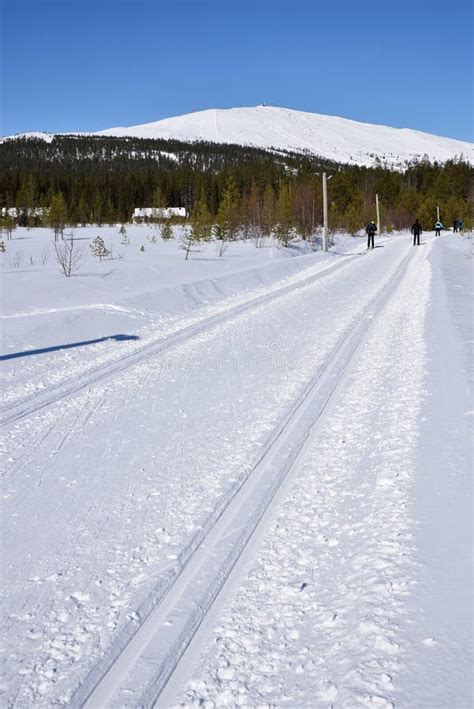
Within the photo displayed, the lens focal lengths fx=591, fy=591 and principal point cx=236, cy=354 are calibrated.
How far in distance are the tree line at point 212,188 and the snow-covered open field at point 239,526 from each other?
21453mm

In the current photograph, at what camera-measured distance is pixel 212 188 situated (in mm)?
96250

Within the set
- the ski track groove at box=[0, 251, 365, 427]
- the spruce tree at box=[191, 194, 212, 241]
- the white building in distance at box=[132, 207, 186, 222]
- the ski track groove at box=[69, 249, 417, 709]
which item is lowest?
the ski track groove at box=[69, 249, 417, 709]

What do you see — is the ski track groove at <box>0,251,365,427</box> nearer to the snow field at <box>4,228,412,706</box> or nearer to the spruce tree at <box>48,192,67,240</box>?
the snow field at <box>4,228,412,706</box>

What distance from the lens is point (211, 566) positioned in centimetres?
314

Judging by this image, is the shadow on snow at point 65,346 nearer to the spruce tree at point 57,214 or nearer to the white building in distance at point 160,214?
the spruce tree at point 57,214

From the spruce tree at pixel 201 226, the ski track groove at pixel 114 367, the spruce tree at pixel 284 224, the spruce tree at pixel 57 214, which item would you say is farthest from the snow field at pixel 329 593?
the spruce tree at pixel 57 214

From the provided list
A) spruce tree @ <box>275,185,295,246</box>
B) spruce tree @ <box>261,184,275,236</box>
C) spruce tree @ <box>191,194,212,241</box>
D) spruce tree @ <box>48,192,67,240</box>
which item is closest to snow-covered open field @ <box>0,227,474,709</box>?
spruce tree @ <box>191,194,212,241</box>

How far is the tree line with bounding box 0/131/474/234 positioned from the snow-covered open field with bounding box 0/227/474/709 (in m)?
21.5

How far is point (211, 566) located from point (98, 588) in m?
0.59

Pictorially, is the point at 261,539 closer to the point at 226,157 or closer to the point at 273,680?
the point at 273,680

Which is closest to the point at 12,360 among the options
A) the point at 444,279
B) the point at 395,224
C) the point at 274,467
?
the point at 274,467

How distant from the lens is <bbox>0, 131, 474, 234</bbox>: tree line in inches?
1735

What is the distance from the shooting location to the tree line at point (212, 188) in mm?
44062

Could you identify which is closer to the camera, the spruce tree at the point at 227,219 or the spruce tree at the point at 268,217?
the spruce tree at the point at 227,219
